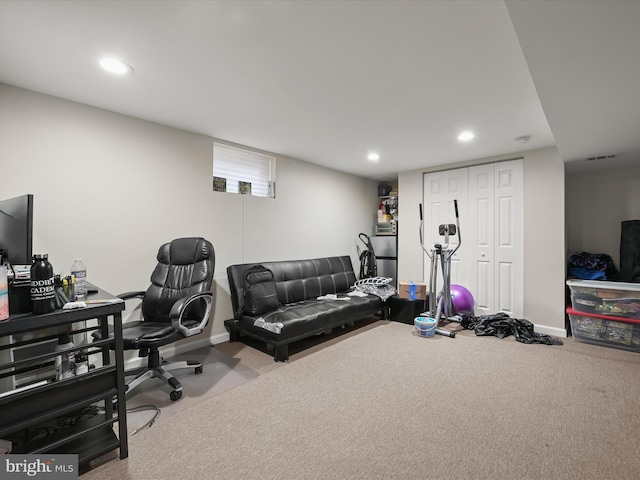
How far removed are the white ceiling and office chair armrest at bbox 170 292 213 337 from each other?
1639mm

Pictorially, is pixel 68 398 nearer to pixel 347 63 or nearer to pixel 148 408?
pixel 148 408

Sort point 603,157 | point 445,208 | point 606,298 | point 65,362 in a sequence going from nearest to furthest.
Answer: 1. point 65,362
2. point 606,298
3. point 603,157
4. point 445,208

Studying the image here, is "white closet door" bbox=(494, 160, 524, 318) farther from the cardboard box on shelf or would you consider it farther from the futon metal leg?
the futon metal leg

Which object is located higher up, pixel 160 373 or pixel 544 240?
pixel 544 240

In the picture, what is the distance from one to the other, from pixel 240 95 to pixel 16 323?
200 cm

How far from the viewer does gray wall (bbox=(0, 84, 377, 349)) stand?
2229mm

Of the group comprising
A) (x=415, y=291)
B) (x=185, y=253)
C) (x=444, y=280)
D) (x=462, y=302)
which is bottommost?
(x=462, y=302)

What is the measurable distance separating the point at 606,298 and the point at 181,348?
464 centimetres

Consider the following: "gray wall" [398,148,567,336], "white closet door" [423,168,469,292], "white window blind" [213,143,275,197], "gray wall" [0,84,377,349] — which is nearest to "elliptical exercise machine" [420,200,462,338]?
"white closet door" [423,168,469,292]

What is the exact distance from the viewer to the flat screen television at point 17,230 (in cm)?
133

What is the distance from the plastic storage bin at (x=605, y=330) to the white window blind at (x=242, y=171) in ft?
13.2

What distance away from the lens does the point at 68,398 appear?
1.38 meters

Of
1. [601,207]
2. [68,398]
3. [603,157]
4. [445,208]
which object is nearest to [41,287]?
[68,398]
